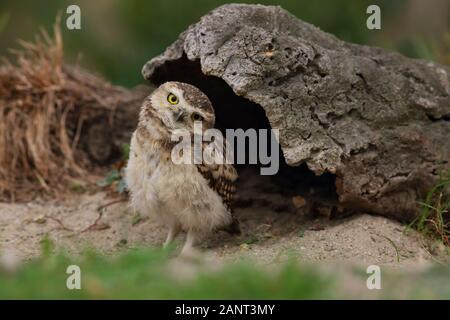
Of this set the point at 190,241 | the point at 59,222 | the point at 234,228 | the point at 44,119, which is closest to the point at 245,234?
the point at 234,228

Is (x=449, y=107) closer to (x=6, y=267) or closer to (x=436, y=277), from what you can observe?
(x=436, y=277)

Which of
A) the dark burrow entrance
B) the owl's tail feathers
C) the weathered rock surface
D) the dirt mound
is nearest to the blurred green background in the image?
the dirt mound

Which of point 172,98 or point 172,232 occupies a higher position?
point 172,98

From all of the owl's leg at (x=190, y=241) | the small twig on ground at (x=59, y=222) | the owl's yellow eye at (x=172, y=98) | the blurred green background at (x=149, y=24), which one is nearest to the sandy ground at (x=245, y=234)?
the small twig on ground at (x=59, y=222)

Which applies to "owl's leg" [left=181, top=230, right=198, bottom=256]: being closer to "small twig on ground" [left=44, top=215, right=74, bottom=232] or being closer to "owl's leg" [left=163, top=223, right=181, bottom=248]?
"owl's leg" [left=163, top=223, right=181, bottom=248]

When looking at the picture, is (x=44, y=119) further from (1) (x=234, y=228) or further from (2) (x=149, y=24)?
(2) (x=149, y=24)
